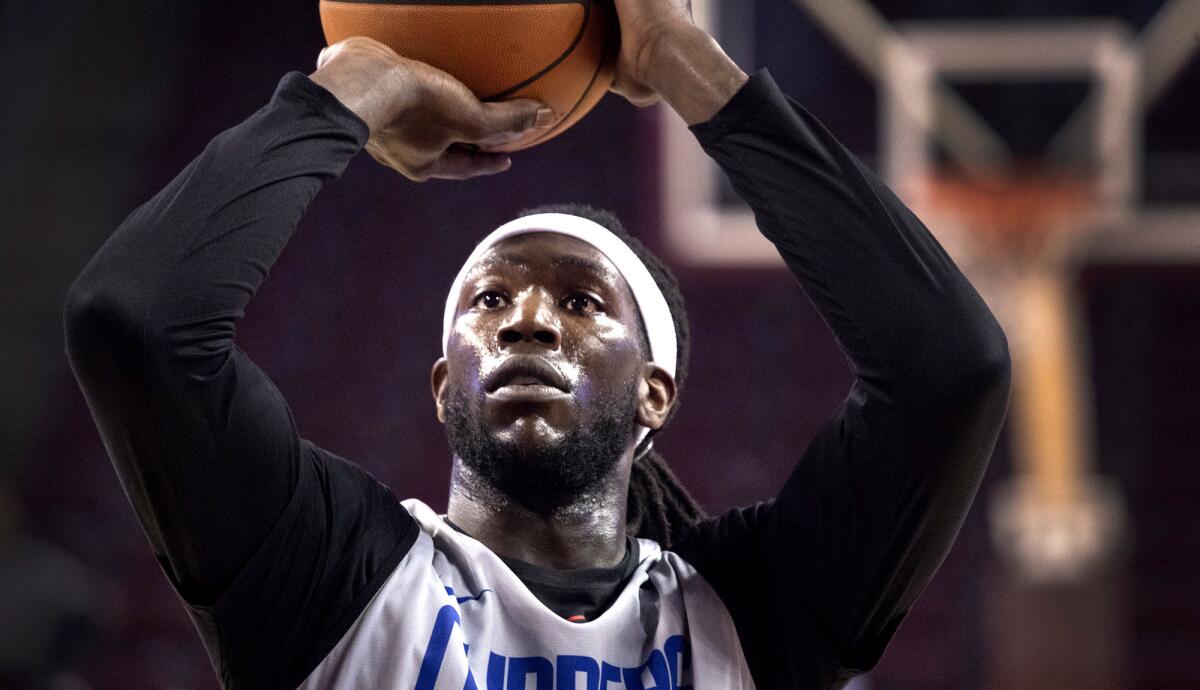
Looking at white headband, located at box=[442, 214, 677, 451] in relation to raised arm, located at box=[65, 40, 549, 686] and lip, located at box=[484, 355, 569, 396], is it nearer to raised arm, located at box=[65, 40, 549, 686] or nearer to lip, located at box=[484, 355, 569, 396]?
lip, located at box=[484, 355, 569, 396]

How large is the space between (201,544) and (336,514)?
0.22m

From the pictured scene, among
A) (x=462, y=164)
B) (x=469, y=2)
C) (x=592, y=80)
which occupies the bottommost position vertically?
(x=462, y=164)

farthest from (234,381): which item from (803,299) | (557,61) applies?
(803,299)

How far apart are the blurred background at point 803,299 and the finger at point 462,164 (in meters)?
4.54

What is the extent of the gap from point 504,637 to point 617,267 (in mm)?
634

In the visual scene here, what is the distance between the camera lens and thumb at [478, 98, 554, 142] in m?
2.25

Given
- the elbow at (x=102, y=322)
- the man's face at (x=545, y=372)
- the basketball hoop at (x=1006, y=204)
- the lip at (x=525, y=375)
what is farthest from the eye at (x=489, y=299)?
the basketball hoop at (x=1006, y=204)

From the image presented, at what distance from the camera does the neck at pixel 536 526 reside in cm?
234

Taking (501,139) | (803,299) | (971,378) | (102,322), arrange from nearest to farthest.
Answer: (102,322) < (971,378) < (501,139) < (803,299)

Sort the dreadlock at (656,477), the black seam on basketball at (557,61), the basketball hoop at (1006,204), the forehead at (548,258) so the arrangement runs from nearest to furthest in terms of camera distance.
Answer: the black seam on basketball at (557,61) → the forehead at (548,258) → the dreadlock at (656,477) → the basketball hoop at (1006,204)

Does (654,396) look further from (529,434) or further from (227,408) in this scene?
(227,408)

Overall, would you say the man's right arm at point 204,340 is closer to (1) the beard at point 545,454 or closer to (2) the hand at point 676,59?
(1) the beard at point 545,454

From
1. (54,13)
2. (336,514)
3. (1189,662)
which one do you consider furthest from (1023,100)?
(336,514)

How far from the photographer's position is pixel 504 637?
215 cm
